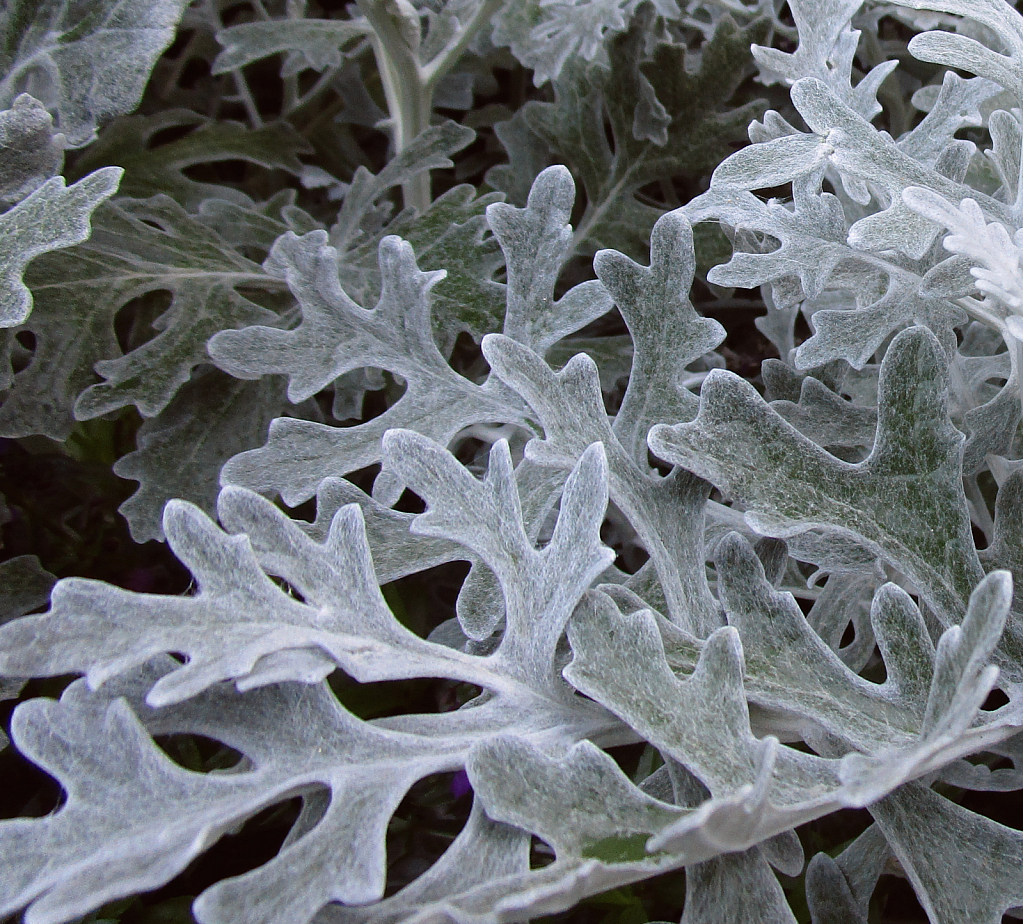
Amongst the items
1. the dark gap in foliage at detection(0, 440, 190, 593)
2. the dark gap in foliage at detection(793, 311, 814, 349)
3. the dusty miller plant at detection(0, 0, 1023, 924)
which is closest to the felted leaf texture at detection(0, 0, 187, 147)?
the dusty miller plant at detection(0, 0, 1023, 924)

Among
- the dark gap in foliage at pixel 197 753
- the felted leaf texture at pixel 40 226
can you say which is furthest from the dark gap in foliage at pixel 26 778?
the felted leaf texture at pixel 40 226

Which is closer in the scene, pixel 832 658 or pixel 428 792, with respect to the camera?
pixel 832 658

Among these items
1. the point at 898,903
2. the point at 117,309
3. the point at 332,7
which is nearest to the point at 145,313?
the point at 117,309

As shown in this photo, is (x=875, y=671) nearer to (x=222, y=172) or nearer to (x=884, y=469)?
(x=884, y=469)

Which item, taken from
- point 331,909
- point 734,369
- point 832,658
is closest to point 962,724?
point 832,658

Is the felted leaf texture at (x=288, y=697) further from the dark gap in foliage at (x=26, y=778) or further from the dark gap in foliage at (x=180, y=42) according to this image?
the dark gap in foliage at (x=180, y=42)

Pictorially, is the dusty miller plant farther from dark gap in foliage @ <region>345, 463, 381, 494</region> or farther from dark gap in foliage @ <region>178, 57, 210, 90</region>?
dark gap in foliage @ <region>178, 57, 210, 90</region>

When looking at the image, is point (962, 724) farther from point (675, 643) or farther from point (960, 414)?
point (960, 414)
